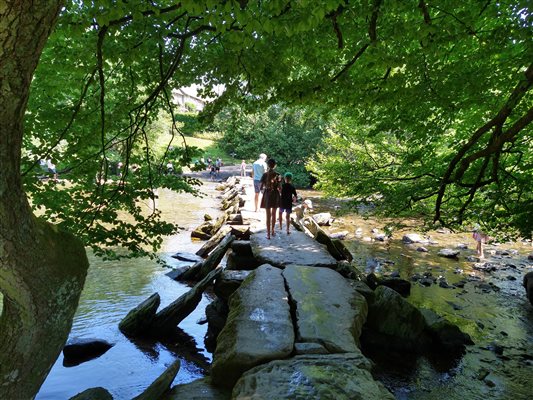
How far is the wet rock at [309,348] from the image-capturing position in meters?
4.54

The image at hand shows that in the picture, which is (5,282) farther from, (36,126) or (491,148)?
(491,148)

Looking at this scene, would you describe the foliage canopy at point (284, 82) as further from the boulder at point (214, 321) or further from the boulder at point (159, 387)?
the boulder at point (214, 321)

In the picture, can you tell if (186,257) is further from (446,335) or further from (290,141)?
(290,141)

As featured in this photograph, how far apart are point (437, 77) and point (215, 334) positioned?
5.95m

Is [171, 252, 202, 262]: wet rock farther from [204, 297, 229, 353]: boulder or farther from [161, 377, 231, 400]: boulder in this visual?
[161, 377, 231, 400]: boulder

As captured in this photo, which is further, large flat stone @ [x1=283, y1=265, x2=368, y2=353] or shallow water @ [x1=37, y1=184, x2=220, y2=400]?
shallow water @ [x1=37, y1=184, x2=220, y2=400]

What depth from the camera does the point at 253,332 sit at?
4.94m

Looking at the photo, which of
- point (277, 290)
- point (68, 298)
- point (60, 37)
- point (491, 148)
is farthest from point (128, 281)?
point (491, 148)

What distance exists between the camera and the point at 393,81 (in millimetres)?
6387

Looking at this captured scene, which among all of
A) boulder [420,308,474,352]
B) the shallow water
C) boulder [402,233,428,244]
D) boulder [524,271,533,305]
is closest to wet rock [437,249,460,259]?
boulder [402,233,428,244]

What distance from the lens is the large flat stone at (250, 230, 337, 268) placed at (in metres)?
8.23

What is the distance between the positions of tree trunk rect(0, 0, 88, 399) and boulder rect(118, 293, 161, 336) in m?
4.97

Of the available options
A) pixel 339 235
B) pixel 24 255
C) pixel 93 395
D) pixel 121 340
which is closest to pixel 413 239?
pixel 339 235

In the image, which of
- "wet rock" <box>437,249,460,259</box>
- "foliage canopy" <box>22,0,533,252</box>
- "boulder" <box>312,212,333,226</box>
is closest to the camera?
"foliage canopy" <box>22,0,533,252</box>
